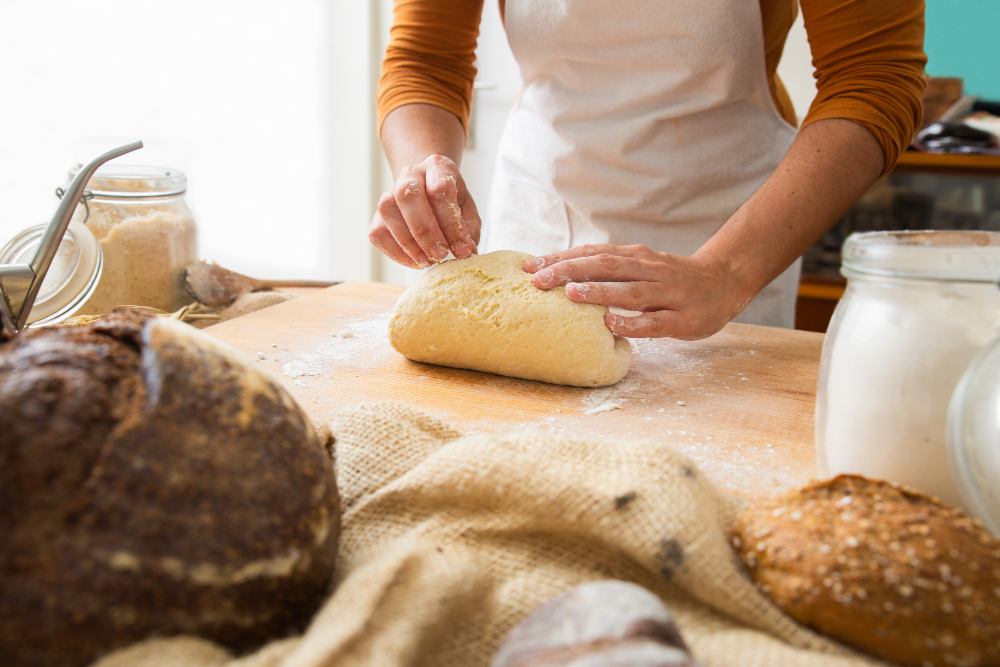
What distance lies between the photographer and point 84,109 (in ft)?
8.82

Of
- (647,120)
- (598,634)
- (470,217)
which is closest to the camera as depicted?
(598,634)

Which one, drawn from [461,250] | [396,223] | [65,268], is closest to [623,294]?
[461,250]

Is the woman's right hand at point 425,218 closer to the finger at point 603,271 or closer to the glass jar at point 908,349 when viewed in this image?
the finger at point 603,271

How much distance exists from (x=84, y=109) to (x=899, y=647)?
3165 millimetres

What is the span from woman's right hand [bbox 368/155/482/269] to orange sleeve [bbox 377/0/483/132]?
1.68 feet

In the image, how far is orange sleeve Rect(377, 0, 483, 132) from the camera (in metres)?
1.79

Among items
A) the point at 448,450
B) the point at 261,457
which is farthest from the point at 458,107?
the point at 261,457

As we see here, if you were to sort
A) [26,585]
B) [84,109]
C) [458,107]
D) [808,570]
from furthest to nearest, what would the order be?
[84,109], [458,107], [808,570], [26,585]

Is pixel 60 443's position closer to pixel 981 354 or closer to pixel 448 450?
pixel 448 450

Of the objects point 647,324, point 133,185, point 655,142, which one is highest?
point 655,142

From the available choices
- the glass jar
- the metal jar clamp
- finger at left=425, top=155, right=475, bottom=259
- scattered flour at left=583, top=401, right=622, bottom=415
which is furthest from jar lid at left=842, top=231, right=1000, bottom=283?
the metal jar clamp

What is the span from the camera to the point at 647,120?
5.28ft

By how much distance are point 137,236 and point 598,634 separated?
1343 millimetres

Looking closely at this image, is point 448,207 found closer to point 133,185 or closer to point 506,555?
point 133,185
